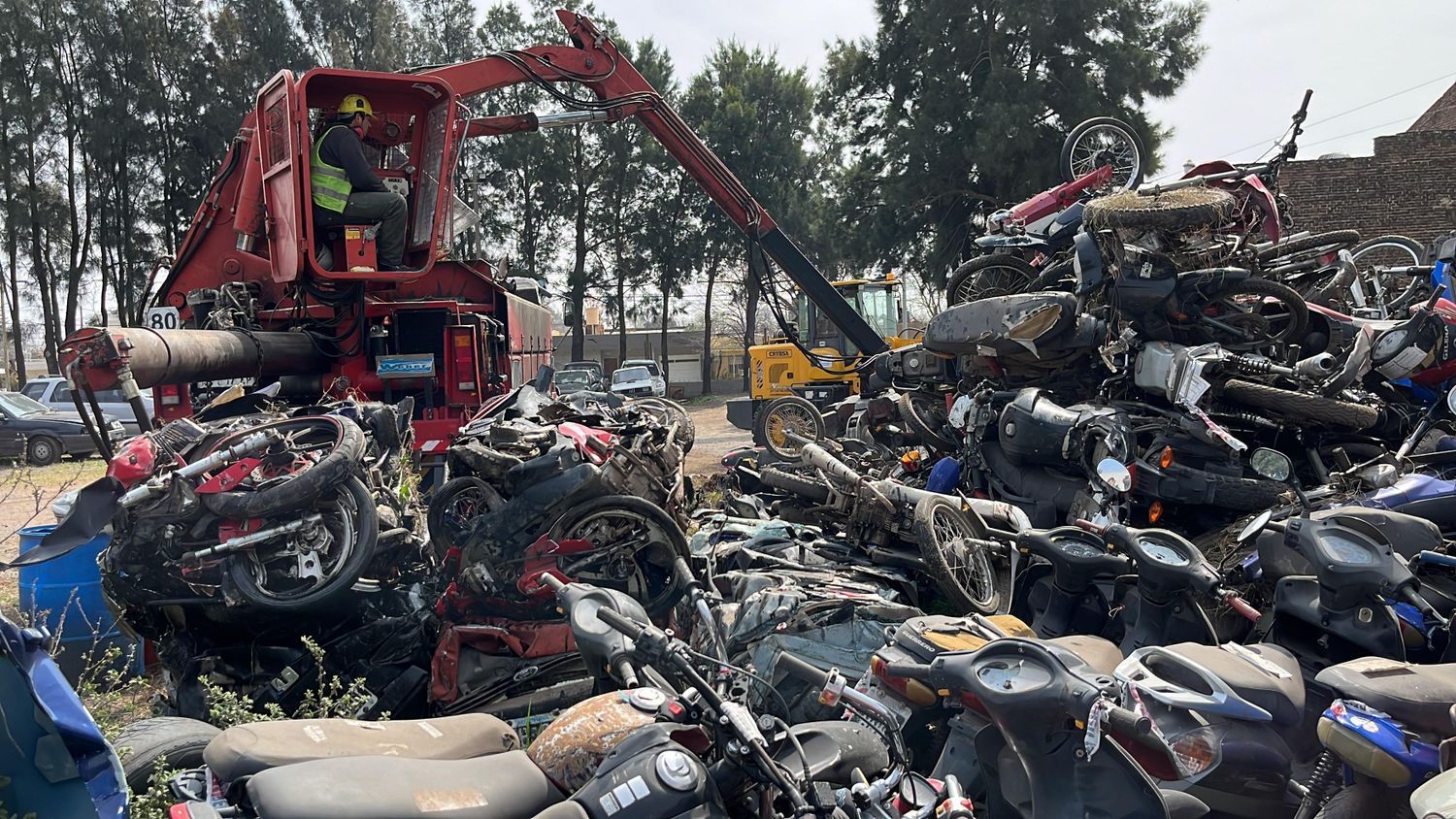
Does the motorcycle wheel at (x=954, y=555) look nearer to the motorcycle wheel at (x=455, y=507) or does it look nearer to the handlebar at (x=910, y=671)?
the motorcycle wheel at (x=455, y=507)

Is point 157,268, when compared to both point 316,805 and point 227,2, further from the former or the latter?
point 227,2

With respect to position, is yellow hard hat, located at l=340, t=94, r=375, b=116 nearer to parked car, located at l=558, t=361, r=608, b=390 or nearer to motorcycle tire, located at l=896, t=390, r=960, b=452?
motorcycle tire, located at l=896, t=390, r=960, b=452

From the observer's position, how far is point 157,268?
25.9 ft

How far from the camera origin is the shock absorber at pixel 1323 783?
238 centimetres

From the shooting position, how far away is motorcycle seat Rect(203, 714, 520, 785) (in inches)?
87.0

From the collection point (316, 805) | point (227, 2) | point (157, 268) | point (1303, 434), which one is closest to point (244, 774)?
point (316, 805)

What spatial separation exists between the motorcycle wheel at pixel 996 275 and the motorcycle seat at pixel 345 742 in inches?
276

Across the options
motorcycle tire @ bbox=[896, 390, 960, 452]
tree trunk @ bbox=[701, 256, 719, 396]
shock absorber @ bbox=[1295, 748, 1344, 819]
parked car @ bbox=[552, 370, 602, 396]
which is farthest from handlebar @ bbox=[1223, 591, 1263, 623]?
tree trunk @ bbox=[701, 256, 719, 396]

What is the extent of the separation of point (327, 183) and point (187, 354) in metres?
1.83

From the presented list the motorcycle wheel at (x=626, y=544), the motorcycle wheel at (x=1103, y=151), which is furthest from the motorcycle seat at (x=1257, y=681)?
the motorcycle wheel at (x=1103, y=151)

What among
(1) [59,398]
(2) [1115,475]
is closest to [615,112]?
(2) [1115,475]

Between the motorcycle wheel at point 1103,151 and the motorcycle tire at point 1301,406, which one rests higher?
the motorcycle wheel at point 1103,151

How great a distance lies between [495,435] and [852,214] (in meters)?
22.3

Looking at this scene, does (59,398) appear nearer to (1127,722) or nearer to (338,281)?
(338,281)
